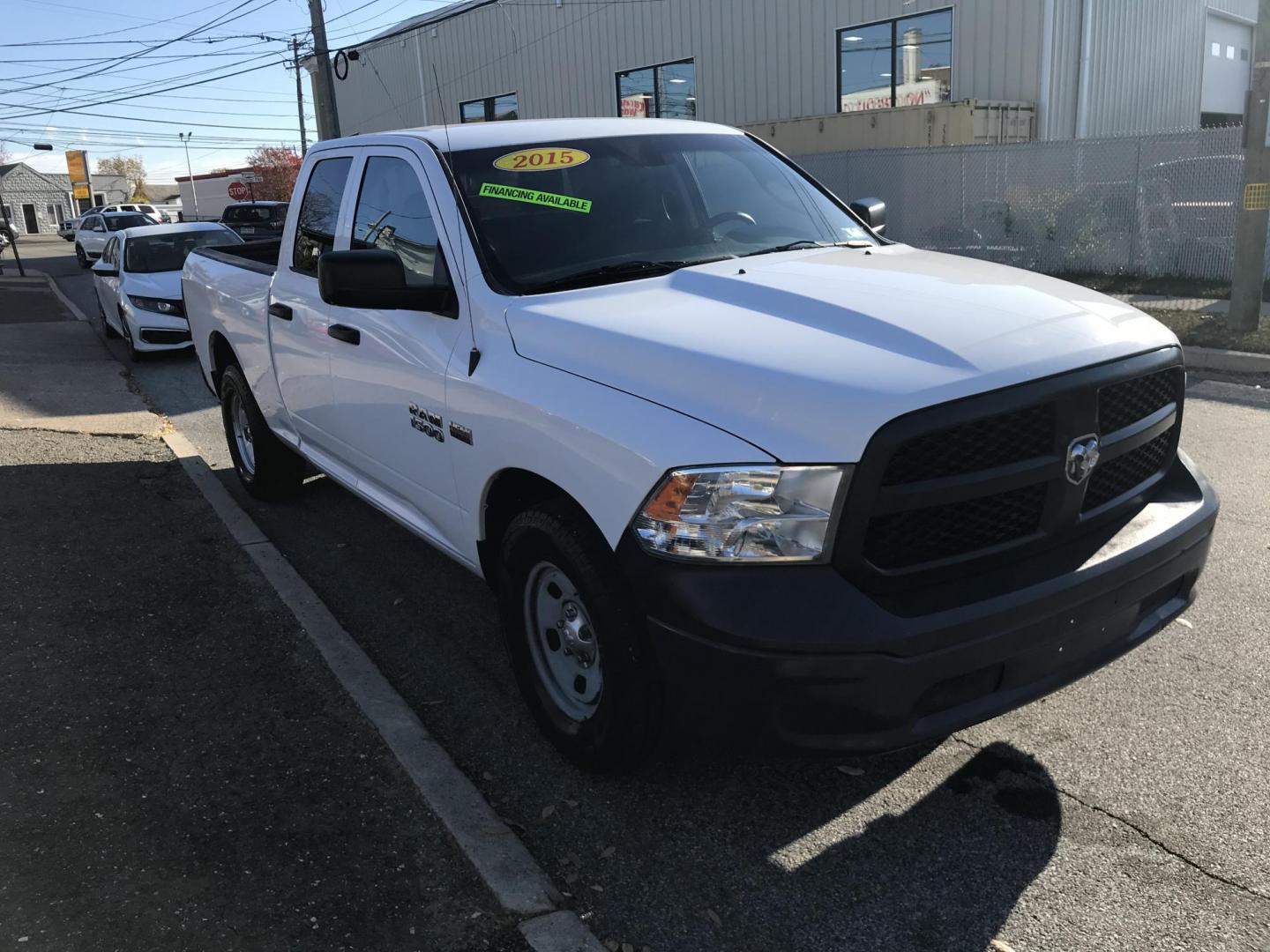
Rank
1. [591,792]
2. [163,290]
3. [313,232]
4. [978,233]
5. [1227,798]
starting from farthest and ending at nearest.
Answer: [978,233]
[163,290]
[313,232]
[591,792]
[1227,798]

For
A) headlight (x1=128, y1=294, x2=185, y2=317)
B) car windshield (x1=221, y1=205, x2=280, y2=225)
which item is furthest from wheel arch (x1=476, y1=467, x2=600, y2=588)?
car windshield (x1=221, y1=205, x2=280, y2=225)

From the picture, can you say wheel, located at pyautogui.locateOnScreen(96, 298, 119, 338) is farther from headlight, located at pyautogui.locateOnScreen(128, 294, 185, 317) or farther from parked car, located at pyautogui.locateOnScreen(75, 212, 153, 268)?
parked car, located at pyautogui.locateOnScreen(75, 212, 153, 268)

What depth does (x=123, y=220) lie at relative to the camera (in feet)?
120

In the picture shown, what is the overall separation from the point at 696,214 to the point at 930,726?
2287 millimetres

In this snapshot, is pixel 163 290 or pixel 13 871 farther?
pixel 163 290

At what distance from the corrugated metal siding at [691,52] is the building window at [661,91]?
23 cm

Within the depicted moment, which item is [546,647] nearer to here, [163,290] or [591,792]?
[591,792]

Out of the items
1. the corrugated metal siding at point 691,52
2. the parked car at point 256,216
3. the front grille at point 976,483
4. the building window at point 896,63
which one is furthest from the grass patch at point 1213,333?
the parked car at point 256,216

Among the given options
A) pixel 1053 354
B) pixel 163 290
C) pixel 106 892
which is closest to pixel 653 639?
pixel 1053 354

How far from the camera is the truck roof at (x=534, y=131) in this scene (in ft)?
13.7

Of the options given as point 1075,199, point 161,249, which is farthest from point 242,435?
point 1075,199

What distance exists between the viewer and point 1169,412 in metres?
3.22

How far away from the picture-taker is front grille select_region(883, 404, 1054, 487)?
2.57 m

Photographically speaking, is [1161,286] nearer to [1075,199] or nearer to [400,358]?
[1075,199]
